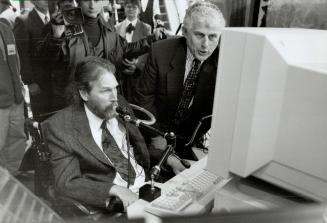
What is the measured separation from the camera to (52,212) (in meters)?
1.26

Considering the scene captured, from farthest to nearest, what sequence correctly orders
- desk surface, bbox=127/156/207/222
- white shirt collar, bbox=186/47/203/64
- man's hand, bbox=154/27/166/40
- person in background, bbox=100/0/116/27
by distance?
white shirt collar, bbox=186/47/203/64
man's hand, bbox=154/27/166/40
desk surface, bbox=127/156/207/222
person in background, bbox=100/0/116/27

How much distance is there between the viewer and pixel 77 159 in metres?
1.28

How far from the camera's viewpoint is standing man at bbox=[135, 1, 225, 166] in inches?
57.4

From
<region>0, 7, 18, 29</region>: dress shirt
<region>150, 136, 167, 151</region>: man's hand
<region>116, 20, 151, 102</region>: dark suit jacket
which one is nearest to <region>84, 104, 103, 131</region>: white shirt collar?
<region>116, 20, 151, 102</region>: dark suit jacket

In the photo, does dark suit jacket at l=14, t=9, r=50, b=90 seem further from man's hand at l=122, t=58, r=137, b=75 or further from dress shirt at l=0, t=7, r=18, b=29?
man's hand at l=122, t=58, r=137, b=75

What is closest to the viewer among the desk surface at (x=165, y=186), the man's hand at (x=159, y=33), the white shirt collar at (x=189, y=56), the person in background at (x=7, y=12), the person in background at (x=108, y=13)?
the person in background at (x=7, y=12)

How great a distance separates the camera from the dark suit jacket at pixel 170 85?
4.73ft

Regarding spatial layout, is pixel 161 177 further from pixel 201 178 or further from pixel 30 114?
pixel 30 114

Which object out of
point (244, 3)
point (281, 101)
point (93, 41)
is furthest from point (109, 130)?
point (244, 3)

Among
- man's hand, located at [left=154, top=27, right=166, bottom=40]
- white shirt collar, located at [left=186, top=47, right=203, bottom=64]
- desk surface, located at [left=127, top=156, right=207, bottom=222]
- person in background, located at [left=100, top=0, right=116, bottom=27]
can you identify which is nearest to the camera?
person in background, located at [left=100, top=0, right=116, bottom=27]

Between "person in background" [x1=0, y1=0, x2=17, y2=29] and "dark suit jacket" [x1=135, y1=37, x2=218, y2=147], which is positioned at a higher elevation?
"person in background" [x1=0, y1=0, x2=17, y2=29]

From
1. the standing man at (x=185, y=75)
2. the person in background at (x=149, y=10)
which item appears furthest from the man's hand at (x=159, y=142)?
the person in background at (x=149, y=10)

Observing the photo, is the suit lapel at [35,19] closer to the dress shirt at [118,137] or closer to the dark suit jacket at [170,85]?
the dress shirt at [118,137]

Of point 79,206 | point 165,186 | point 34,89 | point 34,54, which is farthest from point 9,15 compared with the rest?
point 165,186
